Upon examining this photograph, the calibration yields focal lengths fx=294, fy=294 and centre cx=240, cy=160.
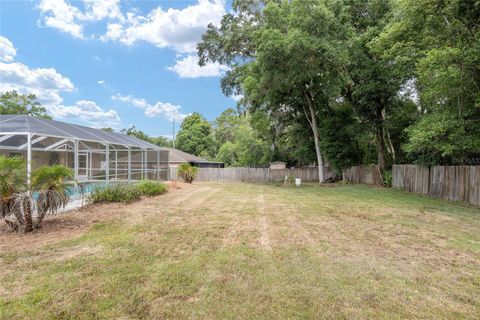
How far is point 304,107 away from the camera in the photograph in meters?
20.0

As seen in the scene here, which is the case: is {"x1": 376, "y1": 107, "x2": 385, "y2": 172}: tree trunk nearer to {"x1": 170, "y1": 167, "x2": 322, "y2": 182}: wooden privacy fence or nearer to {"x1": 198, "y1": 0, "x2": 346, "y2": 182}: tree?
{"x1": 198, "y1": 0, "x2": 346, "y2": 182}: tree

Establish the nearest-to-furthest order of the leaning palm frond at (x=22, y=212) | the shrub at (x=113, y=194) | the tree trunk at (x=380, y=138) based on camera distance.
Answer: the leaning palm frond at (x=22, y=212), the shrub at (x=113, y=194), the tree trunk at (x=380, y=138)

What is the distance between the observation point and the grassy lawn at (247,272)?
2666 millimetres

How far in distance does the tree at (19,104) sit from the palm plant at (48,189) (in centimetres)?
2468

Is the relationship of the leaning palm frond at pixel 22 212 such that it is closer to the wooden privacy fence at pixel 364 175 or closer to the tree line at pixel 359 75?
the tree line at pixel 359 75

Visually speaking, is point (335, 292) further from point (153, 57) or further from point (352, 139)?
point (153, 57)

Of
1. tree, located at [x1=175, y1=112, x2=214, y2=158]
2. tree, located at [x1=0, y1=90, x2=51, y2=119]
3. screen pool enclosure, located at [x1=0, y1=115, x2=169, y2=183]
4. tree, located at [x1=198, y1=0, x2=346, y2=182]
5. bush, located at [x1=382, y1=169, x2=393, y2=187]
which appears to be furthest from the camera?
tree, located at [x1=175, y1=112, x2=214, y2=158]

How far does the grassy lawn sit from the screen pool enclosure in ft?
17.2

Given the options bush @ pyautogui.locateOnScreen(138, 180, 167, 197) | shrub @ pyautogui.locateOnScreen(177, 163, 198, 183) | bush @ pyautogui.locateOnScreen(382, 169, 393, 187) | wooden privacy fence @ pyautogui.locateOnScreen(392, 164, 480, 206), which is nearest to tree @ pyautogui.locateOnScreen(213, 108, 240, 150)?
shrub @ pyautogui.locateOnScreen(177, 163, 198, 183)

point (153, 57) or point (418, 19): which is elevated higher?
point (153, 57)

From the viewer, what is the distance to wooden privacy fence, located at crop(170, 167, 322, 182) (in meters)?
22.8

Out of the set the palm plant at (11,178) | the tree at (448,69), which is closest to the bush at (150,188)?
the palm plant at (11,178)

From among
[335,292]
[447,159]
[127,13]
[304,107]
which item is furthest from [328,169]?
[335,292]

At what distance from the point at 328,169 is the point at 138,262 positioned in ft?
63.5
